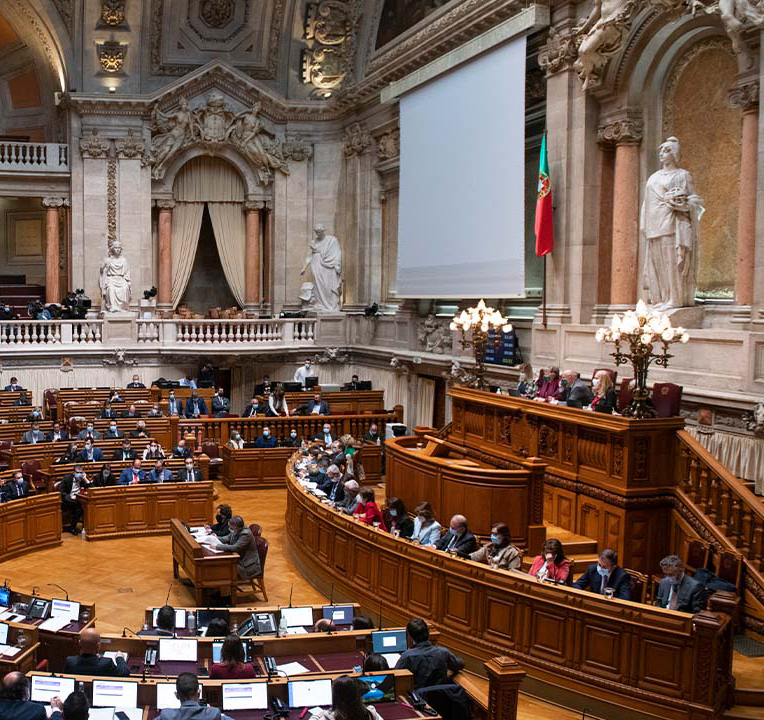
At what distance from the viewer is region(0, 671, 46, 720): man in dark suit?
18.6 feet

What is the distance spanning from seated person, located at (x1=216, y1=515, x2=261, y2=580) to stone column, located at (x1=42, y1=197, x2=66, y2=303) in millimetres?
16368

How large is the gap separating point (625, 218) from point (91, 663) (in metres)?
10.5

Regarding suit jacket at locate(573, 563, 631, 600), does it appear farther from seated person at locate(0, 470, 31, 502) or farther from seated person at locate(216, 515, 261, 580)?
seated person at locate(0, 470, 31, 502)

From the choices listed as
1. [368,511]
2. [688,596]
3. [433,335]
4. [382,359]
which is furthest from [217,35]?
[688,596]

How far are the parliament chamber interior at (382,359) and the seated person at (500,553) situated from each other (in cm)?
3

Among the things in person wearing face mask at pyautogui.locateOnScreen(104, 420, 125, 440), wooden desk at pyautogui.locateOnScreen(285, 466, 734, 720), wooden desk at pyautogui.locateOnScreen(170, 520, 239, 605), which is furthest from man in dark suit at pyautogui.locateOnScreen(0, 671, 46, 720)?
person wearing face mask at pyautogui.locateOnScreen(104, 420, 125, 440)

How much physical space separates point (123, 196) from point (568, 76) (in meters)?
13.5

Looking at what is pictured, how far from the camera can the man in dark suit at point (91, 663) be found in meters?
6.71

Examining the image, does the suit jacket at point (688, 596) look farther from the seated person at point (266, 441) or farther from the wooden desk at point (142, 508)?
the seated person at point (266, 441)

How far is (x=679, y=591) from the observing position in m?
7.62

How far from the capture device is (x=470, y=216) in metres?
18.0

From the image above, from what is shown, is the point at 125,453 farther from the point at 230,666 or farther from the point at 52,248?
the point at 52,248

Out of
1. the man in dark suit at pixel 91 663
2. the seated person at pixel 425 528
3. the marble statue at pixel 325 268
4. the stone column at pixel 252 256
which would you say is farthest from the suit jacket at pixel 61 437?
the stone column at pixel 252 256

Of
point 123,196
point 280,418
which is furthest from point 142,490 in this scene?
point 123,196
